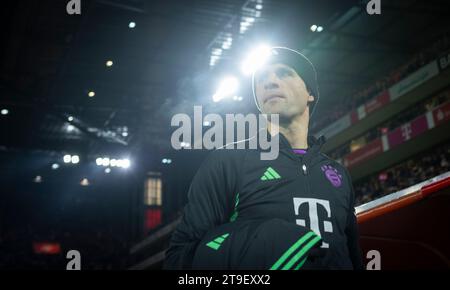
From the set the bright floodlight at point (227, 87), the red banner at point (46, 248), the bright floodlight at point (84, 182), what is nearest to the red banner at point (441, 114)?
the bright floodlight at point (227, 87)

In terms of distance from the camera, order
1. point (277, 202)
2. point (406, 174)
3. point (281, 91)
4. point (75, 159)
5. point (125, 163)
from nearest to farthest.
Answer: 1. point (277, 202)
2. point (281, 91)
3. point (406, 174)
4. point (75, 159)
5. point (125, 163)

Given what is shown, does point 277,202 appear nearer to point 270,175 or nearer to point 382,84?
point 270,175

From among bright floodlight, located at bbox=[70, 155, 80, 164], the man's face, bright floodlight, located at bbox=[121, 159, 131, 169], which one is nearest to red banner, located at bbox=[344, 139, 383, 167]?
bright floodlight, located at bbox=[121, 159, 131, 169]

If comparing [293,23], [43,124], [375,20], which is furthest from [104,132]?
[375,20]

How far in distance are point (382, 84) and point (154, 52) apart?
26.6 feet

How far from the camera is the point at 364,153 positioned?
16562mm

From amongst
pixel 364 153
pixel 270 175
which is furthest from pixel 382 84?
pixel 270 175

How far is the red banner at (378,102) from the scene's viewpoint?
1582 centimetres

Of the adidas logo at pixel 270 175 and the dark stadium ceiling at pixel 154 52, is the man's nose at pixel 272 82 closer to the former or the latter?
the adidas logo at pixel 270 175

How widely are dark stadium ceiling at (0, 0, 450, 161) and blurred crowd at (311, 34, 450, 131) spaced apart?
2.03 ft

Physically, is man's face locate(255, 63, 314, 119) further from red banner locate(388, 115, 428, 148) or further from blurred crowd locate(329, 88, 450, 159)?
red banner locate(388, 115, 428, 148)

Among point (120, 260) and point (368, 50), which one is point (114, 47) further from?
point (120, 260)

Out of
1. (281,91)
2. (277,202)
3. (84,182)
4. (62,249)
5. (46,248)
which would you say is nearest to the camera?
(277,202)

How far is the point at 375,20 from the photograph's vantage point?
44.2ft
